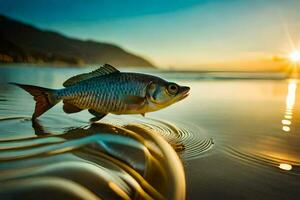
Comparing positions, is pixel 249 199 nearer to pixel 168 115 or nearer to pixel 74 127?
pixel 74 127

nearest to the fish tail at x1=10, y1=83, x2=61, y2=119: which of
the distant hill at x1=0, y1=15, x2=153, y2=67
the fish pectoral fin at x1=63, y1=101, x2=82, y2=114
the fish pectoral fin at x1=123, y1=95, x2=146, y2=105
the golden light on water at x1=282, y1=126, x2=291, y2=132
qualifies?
the fish pectoral fin at x1=63, y1=101, x2=82, y2=114

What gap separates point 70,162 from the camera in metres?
2.86

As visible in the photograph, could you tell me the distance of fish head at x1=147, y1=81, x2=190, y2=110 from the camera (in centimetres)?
452

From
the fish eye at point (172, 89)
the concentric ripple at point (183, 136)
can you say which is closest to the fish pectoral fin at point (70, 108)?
the concentric ripple at point (183, 136)

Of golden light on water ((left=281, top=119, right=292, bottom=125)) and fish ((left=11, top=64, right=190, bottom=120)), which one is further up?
golden light on water ((left=281, top=119, right=292, bottom=125))

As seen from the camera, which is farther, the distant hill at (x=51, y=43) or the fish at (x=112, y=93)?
the distant hill at (x=51, y=43)

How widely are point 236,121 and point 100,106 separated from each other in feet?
9.37

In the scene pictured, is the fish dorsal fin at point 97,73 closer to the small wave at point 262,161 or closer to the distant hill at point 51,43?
the small wave at point 262,161

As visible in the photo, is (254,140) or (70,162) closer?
(70,162)

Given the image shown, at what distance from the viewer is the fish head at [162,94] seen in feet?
14.8

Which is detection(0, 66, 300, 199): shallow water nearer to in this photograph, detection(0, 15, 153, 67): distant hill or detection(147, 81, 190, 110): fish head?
detection(147, 81, 190, 110): fish head

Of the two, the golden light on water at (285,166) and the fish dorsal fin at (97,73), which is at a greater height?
the fish dorsal fin at (97,73)

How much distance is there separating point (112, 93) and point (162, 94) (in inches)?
27.2

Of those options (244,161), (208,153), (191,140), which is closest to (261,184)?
(244,161)
